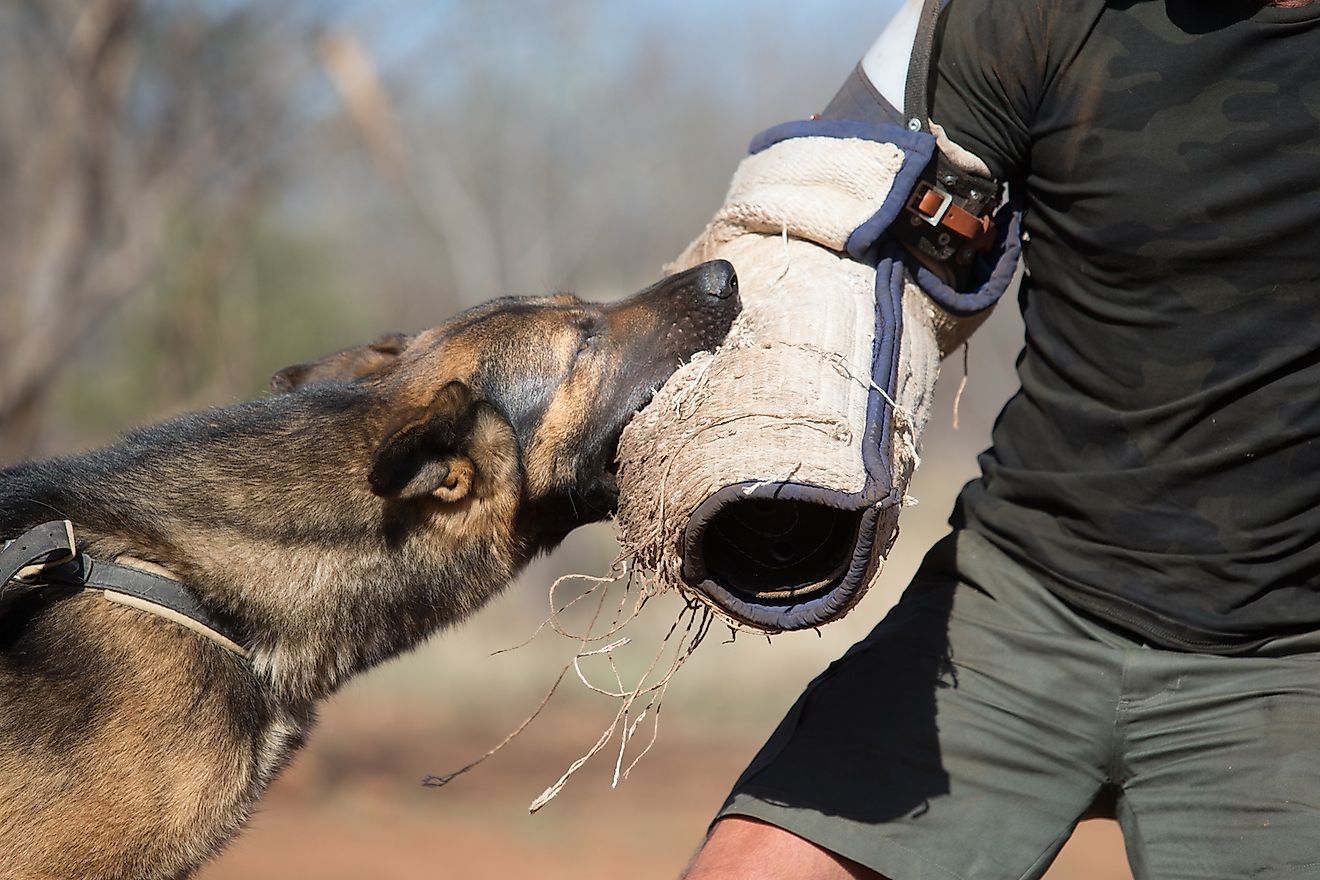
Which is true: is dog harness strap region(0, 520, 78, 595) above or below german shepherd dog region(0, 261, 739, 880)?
above

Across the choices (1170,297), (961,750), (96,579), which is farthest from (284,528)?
(1170,297)

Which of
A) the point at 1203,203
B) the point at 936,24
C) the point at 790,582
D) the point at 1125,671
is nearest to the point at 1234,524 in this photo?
the point at 1125,671

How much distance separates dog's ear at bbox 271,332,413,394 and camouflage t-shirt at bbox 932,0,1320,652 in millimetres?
1820

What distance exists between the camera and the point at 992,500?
3.25 meters

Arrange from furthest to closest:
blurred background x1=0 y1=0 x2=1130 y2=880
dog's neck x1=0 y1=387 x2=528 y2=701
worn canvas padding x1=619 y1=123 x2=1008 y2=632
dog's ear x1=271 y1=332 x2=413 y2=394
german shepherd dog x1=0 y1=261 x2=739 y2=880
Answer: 1. blurred background x1=0 y1=0 x2=1130 y2=880
2. dog's ear x1=271 y1=332 x2=413 y2=394
3. dog's neck x1=0 y1=387 x2=528 y2=701
4. german shepherd dog x1=0 y1=261 x2=739 y2=880
5. worn canvas padding x1=619 y1=123 x2=1008 y2=632

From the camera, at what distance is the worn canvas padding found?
8.74ft

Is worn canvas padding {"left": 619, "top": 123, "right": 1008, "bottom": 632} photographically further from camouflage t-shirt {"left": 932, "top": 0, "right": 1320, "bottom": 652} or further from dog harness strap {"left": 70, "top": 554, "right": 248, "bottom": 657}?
dog harness strap {"left": 70, "top": 554, "right": 248, "bottom": 657}

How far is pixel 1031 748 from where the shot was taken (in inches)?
119

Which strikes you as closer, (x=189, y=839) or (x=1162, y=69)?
(x=1162, y=69)

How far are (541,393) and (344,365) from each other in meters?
0.77

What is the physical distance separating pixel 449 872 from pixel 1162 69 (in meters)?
6.11

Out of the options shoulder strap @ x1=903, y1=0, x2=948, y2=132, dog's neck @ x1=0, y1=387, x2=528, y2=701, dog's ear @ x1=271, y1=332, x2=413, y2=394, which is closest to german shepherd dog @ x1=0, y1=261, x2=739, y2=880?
dog's neck @ x1=0, y1=387, x2=528, y2=701

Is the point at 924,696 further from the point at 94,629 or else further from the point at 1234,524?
the point at 94,629

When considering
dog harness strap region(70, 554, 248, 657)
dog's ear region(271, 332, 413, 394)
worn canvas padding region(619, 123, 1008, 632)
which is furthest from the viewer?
dog's ear region(271, 332, 413, 394)
